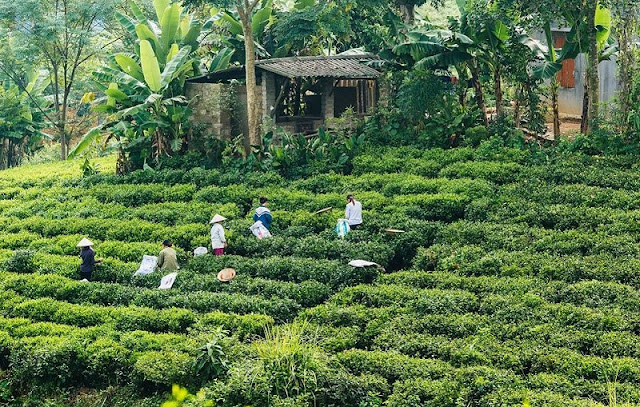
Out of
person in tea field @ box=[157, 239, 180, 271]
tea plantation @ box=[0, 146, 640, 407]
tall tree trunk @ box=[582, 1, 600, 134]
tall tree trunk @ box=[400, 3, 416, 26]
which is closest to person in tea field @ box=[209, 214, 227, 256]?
tea plantation @ box=[0, 146, 640, 407]

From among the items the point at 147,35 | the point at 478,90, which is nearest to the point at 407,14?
the point at 478,90

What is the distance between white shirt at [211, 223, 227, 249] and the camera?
1736cm

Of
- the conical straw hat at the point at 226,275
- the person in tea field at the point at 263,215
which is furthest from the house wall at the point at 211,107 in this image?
the conical straw hat at the point at 226,275

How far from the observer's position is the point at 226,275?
16.2 meters

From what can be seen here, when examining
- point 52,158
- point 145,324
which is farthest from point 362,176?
point 52,158

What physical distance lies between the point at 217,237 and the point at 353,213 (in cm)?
276

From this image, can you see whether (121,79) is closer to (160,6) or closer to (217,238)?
(160,6)

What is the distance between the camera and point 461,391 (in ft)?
37.0

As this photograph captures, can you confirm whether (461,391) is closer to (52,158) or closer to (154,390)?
(154,390)

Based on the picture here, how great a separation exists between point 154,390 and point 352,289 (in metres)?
3.80

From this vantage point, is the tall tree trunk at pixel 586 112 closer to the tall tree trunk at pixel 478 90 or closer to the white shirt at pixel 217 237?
the tall tree trunk at pixel 478 90

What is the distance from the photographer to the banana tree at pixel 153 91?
22578 mm

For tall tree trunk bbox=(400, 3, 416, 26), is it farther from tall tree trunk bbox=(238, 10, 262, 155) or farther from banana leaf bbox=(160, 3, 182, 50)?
banana leaf bbox=(160, 3, 182, 50)

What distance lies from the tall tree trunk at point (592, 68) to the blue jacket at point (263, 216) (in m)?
7.70
